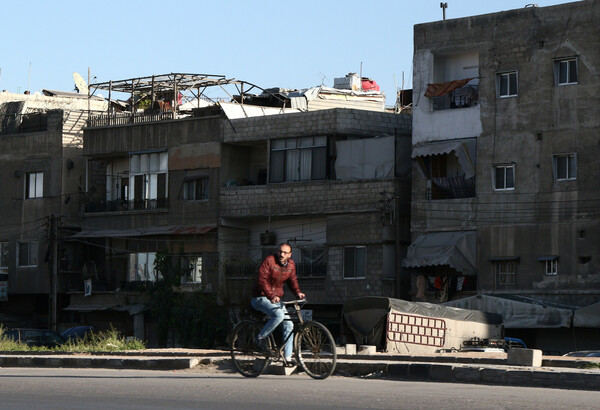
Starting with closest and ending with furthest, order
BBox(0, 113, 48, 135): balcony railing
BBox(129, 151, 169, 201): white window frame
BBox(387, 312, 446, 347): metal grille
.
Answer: BBox(387, 312, 446, 347): metal grille → BBox(129, 151, 169, 201): white window frame → BBox(0, 113, 48, 135): balcony railing

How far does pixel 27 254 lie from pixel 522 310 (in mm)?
25373

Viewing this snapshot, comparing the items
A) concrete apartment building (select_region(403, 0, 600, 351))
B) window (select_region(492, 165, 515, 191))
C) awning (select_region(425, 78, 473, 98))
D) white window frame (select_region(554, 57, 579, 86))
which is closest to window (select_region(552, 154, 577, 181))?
concrete apartment building (select_region(403, 0, 600, 351))

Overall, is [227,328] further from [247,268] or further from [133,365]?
[133,365]

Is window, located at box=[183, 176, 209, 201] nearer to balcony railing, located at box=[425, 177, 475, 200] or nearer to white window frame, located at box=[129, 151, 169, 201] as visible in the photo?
white window frame, located at box=[129, 151, 169, 201]

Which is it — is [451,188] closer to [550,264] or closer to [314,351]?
[550,264]

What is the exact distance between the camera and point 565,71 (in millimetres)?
38625

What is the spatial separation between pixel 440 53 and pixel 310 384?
2936cm

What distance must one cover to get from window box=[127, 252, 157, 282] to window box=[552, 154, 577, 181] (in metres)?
18.4

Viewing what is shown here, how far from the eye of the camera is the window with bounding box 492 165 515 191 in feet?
130

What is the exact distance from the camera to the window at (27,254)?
2089 inches

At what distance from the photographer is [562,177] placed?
38.5 metres

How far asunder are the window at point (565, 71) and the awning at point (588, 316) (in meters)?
7.52

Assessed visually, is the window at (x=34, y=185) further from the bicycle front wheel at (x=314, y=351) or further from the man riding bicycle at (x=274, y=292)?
the bicycle front wheel at (x=314, y=351)

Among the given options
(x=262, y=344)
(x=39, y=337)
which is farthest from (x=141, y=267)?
(x=262, y=344)
